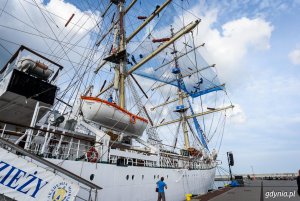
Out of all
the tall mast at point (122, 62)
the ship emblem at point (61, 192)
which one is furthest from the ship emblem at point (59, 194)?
the tall mast at point (122, 62)

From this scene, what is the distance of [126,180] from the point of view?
9.15 m

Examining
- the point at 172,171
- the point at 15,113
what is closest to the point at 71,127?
the point at 15,113

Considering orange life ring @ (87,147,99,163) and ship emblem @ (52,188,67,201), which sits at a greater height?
orange life ring @ (87,147,99,163)

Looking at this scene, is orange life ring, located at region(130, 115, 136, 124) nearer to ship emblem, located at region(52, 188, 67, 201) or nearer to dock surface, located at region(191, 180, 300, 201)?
dock surface, located at region(191, 180, 300, 201)

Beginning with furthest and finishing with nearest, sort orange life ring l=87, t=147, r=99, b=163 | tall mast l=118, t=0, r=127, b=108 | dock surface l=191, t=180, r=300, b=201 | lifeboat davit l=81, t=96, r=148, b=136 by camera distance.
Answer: tall mast l=118, t=0, r=127, b=108
dock surface l=191, t=180, r=300, b=201
lifeboat davit l=81, t=96, r=148, b=136
orange life ring l=87, t=147, r=99, b=163

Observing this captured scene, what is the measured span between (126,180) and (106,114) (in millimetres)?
3379

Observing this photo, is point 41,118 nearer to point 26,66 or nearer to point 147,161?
point 26,66

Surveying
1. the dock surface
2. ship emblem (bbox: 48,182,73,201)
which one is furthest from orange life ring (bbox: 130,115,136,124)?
ship emblem (bbox: 48,182,73,201)

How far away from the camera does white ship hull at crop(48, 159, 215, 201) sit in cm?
750

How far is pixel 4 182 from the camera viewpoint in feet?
15.0

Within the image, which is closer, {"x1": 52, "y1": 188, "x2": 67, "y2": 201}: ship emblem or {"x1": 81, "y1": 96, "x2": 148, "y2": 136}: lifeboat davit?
{"x1": 52, "y1": 188, "x2": 67, "y2": 201}: ship emblem

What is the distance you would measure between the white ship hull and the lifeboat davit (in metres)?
2.41

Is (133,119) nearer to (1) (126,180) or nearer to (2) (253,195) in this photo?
(1) (126,180)

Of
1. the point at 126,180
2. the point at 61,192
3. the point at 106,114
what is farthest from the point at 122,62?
the point at 61,192
